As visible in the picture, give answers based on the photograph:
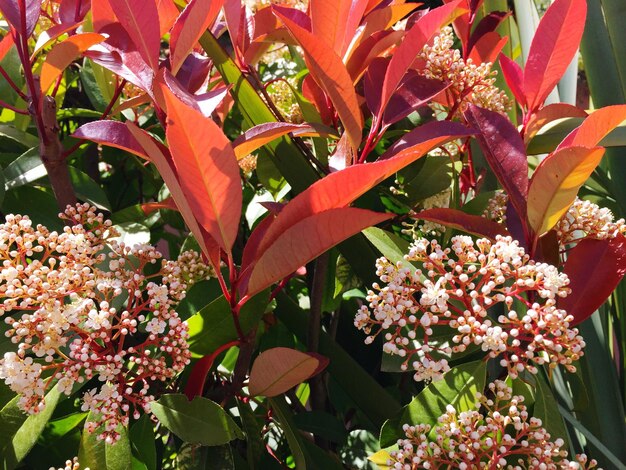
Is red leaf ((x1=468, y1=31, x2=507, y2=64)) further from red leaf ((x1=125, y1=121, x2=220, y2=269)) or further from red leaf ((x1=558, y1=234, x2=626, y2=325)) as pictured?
red leaf ((x1=125, y1=121, x2=220, y2=269))

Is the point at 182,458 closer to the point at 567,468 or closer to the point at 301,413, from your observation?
the point at 301,413

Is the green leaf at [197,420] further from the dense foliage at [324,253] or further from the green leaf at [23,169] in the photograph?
the green leaf at [23,169]

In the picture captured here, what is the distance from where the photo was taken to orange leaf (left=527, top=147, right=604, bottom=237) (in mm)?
534

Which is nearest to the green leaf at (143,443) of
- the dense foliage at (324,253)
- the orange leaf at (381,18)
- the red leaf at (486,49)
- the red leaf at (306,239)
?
the dense foliage at (324,253)

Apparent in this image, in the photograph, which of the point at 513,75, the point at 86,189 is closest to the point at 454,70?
the point at 513,75

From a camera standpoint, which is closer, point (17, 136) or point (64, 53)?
point (64, 53)

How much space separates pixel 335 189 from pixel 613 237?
29 centimetres

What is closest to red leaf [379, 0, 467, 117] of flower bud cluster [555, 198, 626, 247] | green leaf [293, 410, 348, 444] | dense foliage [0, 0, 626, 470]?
dense foliage [0, 0, 626, 470]

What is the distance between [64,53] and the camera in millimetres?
681

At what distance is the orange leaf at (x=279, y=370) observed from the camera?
60 centimetres

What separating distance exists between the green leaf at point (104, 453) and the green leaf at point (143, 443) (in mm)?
42

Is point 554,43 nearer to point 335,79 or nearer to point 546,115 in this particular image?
point 546,115

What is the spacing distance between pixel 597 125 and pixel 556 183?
64mm

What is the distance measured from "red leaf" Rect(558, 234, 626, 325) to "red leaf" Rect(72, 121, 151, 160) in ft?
1.41
